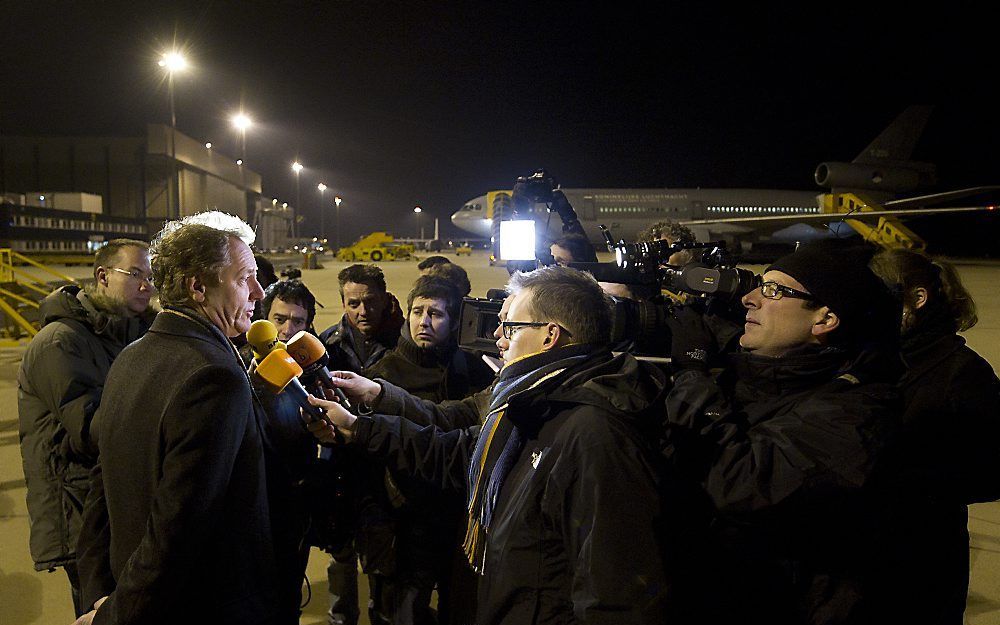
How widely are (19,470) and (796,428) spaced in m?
5.86

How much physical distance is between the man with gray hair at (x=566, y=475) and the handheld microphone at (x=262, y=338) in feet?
2.19

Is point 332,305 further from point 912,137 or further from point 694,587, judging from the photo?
point 912,137

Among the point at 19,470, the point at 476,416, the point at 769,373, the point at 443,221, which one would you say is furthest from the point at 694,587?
the point at 443,221

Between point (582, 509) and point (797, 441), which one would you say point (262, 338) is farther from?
point (797, 441)

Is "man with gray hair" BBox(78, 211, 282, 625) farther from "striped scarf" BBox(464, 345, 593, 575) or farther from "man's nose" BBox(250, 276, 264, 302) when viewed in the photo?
"striped scarf" BBox(464, 345, 593, 575)

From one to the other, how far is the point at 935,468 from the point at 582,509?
1.35 m

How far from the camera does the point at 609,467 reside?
1322mm

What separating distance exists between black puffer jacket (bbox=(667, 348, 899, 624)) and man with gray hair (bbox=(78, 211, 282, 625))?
1121 millimetres

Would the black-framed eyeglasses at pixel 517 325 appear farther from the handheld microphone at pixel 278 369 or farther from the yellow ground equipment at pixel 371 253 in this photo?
the yellow ground equipment at pixel 371 253

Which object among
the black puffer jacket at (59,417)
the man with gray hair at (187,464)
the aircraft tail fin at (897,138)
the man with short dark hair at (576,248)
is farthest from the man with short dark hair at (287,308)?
the aircraft tail fin at (897,138)

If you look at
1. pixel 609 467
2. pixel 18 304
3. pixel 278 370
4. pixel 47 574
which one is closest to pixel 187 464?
pixel 278 370

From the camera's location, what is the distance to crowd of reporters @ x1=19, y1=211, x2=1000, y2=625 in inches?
53.7

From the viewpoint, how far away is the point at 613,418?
137cm

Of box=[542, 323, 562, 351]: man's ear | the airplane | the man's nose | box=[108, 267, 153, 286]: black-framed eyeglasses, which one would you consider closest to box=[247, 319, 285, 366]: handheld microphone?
the man's nose
